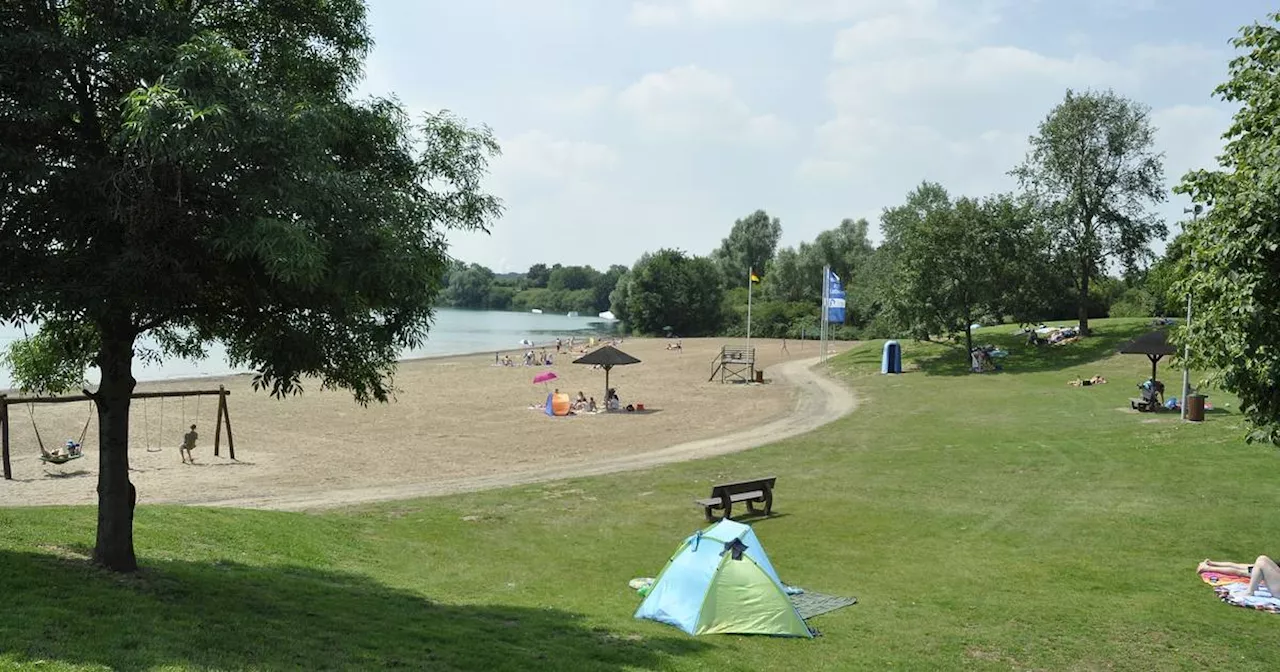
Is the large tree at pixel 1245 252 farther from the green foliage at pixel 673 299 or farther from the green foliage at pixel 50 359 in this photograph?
the green foliage at pixel 673 299

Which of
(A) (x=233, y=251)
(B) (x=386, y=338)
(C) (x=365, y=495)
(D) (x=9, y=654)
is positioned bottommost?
(C) (x=365, y=495)

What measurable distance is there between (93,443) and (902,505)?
84.6 ft

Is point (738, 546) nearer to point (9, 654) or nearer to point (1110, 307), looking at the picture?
point (9, 654)

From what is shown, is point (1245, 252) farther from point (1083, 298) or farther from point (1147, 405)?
point (1083, 298)

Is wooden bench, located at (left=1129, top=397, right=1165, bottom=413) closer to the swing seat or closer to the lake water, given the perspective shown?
the lake water

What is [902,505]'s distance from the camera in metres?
19.3

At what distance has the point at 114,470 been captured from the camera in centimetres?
1013

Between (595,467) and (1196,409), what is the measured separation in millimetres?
19450

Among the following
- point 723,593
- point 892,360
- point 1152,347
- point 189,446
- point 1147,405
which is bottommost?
point 189,446

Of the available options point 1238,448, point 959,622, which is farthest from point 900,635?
point 1238,448

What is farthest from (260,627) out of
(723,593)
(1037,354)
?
(1037,354)

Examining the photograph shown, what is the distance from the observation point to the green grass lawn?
351 inches

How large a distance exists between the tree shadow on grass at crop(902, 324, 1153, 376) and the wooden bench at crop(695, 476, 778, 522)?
3301cm

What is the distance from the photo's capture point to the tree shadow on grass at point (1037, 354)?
48.8 meters
